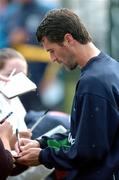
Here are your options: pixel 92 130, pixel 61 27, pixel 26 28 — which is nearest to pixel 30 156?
pixel 92 130

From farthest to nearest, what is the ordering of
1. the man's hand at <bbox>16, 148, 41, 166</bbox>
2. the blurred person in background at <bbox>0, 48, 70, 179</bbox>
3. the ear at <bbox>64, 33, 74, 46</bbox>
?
the blurred person in background at <bbox>0, 48, 70, 179</bbox>
the man's hand at <bbox>16, 148, 41, 166</bbox>
the ear at <bbox>64, 33, 74, 46</bbox>

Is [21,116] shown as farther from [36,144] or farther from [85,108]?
[85,108]

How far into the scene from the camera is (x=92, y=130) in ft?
15.3

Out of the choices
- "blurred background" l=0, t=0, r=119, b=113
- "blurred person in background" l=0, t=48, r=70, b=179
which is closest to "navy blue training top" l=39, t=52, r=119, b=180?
"blurred person in background" l=0, t=48, r=70, b=179

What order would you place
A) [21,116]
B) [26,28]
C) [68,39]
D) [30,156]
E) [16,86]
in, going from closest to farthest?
[68,39] < [30,156] < [16,86] < [21,116] < [26,28]

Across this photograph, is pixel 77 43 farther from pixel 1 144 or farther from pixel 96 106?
pixel 1 144

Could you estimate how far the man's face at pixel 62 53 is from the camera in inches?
189

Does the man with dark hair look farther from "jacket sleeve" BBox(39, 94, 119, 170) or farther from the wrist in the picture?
the wrist

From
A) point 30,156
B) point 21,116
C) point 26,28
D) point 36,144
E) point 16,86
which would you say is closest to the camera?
point 30,156

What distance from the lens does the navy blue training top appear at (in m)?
4.64

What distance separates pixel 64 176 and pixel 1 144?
66 cm

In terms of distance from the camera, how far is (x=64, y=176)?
5.18 metres

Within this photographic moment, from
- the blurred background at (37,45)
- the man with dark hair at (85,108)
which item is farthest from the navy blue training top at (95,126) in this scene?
the blurred background at (37,45)

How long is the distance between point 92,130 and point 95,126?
0.10 feet
